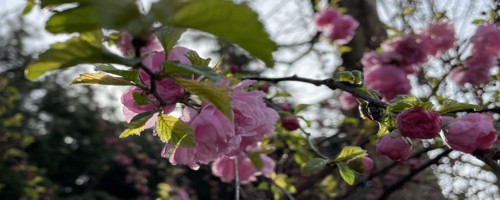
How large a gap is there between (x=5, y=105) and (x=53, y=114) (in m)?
4.32

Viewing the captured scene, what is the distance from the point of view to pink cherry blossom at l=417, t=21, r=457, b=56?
1.92 m

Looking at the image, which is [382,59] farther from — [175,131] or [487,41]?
[175,131]

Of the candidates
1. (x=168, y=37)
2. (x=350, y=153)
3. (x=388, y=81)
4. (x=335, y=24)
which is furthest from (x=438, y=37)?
(x=168, y=37)

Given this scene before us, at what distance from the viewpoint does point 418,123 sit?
0.67 m

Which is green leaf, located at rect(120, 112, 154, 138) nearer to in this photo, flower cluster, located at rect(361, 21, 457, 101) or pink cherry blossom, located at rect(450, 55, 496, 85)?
flower cluster, located at rect(361, 21, 457, 101)

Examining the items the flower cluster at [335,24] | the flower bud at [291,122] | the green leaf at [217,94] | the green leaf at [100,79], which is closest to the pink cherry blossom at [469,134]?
the green leaf at [217,94]

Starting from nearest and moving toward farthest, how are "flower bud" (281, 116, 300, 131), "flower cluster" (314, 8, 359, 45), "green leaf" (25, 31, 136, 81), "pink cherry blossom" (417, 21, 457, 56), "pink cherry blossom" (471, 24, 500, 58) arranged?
1. "green leaf" (25, 31, 136, 81)
2. "flower bud" (281, 116, 300, 131)
3. "pink cherry blossom" (471, 24, 500, 58)
4. "pink cherry blossom" (417, 21, 457, 56)
5. "flower cluster" (314, 8, 359, 45)

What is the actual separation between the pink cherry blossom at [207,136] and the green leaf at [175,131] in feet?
0.04

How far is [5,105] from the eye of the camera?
14.3 ft

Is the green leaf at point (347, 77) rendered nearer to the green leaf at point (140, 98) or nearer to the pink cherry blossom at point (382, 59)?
the green leaf at point (140, 98)

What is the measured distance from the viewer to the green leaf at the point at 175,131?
0.71 meters

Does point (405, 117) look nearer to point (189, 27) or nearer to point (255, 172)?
point (189, 27)

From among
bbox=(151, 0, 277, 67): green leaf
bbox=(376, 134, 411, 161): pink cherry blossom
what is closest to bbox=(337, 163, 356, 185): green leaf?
bbox=(376, 134, 411, 161): pink cherry blossom

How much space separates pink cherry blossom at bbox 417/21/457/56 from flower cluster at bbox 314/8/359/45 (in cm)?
70
